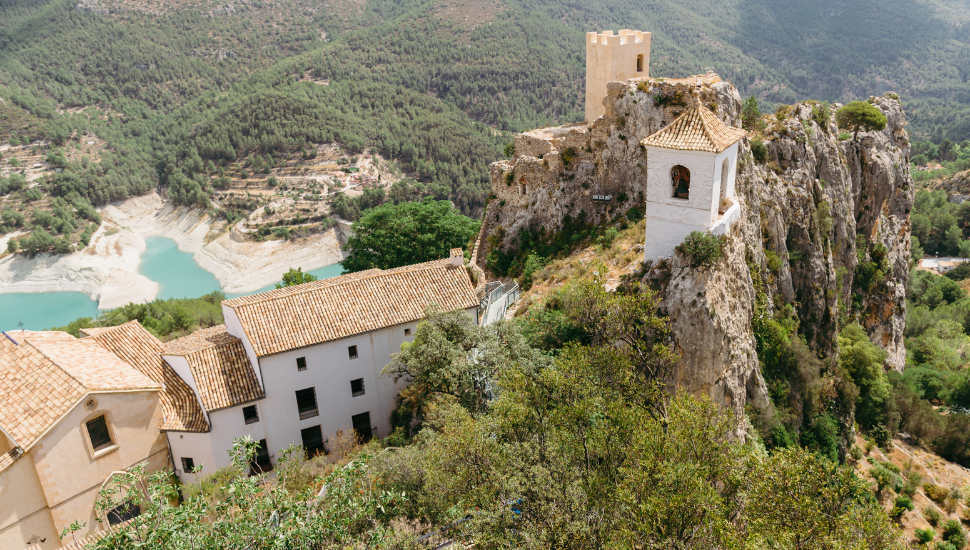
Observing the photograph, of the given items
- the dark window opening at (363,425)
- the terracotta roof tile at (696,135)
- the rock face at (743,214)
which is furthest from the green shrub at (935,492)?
the dark window opening at (363,425)

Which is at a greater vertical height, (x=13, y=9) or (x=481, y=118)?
(x=13, y=9)

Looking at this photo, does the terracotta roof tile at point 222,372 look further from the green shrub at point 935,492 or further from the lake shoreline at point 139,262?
the lake shoreline at point 139,262

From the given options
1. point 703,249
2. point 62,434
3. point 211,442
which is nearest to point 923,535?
point 703,249

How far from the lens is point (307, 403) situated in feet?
90.8

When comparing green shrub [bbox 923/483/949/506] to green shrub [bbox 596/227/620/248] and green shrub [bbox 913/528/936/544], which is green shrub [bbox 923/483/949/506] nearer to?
green shrub [bbox 913/528/936/544]

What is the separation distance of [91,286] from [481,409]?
3862 inches

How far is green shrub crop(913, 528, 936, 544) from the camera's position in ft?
96.4

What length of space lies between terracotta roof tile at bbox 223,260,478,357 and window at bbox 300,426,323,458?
459 cm

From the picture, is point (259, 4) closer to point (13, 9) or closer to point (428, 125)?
point (13, 9)

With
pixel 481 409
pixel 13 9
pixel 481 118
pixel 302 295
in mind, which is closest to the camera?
pixel 481 409

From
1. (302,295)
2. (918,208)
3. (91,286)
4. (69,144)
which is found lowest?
(91,286)

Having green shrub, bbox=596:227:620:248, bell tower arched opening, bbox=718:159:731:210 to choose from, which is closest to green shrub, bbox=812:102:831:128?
green shrub, bbox=596:227:620:248

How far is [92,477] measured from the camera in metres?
23.3

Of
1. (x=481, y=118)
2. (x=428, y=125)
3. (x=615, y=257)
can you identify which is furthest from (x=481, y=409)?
(x=481, y=118)
